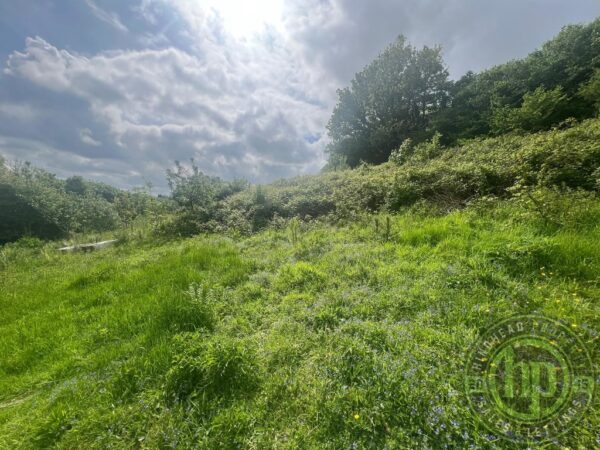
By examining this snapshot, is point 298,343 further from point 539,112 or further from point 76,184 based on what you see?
point 76,184

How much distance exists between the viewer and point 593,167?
6.15 m

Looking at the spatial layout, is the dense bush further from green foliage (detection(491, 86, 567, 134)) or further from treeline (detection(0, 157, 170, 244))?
treeline (detection(0, 157, 170, 244))

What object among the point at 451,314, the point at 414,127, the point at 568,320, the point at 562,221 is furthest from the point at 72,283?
the point at 414,127

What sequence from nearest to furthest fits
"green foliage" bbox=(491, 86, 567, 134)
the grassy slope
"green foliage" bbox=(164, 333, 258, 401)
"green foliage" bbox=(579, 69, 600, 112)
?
the grassy slope
"green foliage" bbox=(164, 333, 258, 401)
"green foliage" bbox=(579, 69, 600, 112)
"green foliage" bbox=(491, 86, 567, 134)

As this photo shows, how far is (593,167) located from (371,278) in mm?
6688

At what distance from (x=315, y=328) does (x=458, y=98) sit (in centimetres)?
3323

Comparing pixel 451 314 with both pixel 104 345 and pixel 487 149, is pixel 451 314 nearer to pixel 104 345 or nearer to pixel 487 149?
pixel 104 345

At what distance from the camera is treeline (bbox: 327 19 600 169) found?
14.7 metres

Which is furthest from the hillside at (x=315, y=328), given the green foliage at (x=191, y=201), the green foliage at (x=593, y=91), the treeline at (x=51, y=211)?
the treeline at (x=51, y=211)

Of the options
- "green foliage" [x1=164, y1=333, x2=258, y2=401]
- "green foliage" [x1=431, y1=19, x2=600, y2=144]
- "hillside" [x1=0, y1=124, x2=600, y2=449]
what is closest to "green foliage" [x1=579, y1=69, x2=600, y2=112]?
"green foliage" [x1=431, y1=19, x2=600, y2=144]

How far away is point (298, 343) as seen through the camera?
323 cm

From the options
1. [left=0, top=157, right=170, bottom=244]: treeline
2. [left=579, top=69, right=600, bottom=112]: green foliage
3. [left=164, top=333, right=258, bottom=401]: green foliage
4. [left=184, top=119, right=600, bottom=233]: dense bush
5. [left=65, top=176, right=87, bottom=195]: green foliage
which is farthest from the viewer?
[left=65, top=176, right=87, bottom=195]: green foliage

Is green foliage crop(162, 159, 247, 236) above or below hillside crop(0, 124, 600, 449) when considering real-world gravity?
above

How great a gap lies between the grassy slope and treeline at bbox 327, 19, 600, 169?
29.7 feet
